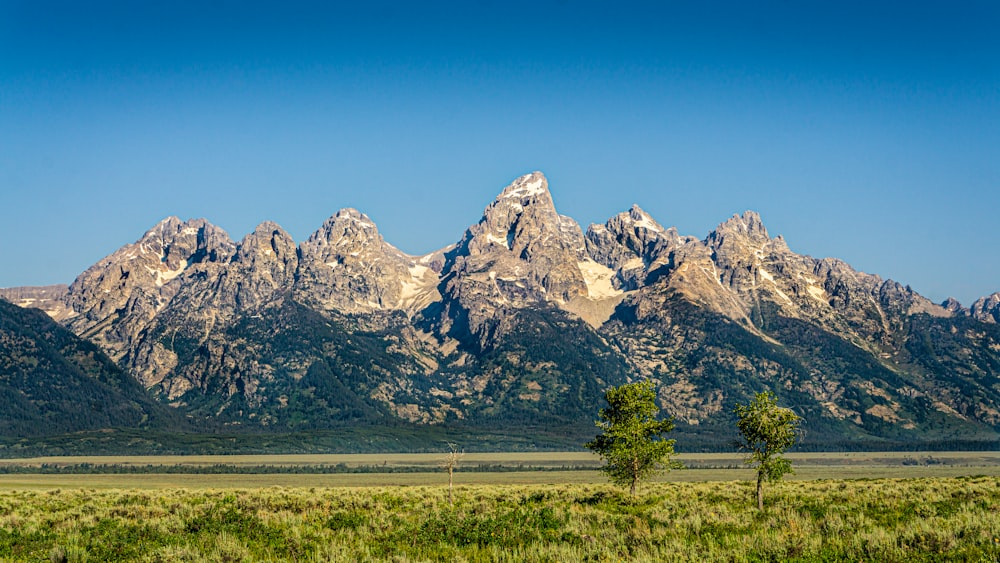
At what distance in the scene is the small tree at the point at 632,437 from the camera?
246 ft

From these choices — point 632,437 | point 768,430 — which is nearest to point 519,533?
point 768,430

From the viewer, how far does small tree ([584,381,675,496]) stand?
7506 cm

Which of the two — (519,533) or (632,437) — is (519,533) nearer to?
(519,533)

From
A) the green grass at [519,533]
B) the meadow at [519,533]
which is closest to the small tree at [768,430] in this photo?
the meadow at [519,533]

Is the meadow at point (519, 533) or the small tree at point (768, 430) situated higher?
the small tree at point (768, 430)

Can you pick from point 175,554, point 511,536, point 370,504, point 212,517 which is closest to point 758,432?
point 370,504

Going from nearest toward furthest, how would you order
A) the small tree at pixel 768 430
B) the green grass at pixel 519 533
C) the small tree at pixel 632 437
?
1. the green grass at pixel 519 533
2. the small tree at pixel 768 430
3. the small tree at pixel 632 437

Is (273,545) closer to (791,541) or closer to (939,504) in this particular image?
(791,541)

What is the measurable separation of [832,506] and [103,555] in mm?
33091

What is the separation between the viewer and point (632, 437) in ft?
249

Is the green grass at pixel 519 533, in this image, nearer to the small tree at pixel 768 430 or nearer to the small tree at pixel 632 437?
the small tree at pixel 768 430

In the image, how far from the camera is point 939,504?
137ft

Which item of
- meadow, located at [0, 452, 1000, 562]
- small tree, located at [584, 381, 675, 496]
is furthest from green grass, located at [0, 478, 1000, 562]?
small tree, located at [584, 381, 675, 496]

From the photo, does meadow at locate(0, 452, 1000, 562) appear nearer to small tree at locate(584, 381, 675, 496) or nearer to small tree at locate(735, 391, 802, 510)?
small tree at locate(735, 391, 802, 510)
